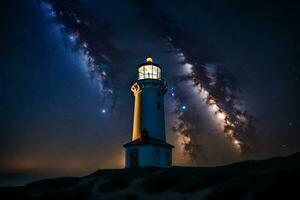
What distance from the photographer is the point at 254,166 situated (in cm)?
2081

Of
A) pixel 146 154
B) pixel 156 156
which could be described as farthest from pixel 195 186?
pixel 156 156

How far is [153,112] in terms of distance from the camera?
34344 millimetres

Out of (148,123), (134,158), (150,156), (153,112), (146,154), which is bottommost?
(134,158)

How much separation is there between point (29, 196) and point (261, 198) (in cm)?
1590

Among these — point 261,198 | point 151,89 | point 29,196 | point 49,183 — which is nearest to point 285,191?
point 261,198

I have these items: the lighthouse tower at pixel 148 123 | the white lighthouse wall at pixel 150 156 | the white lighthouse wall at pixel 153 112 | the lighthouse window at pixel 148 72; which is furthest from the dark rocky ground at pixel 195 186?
the lighthouse window at pixel 148 72

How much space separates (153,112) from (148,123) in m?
1.54

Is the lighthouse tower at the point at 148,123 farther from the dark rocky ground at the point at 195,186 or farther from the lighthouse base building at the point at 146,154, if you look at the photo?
the dark rocky ground at the point at 195,186

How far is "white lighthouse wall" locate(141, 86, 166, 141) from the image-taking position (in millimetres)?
33625

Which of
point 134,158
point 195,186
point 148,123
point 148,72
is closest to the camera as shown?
point 195,186

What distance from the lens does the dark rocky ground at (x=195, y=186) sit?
1358 centimetres

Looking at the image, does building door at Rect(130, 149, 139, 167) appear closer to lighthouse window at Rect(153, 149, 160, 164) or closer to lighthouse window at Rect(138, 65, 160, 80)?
lighthouse window at Rect(153, 149, 160, 164)

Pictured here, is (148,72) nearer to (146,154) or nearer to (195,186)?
(146,154)

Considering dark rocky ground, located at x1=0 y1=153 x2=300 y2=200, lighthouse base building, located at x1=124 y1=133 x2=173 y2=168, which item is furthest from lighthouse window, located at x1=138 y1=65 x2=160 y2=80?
dark rocky ground, located at x1=0 y1=153 x2=300 y2=200
